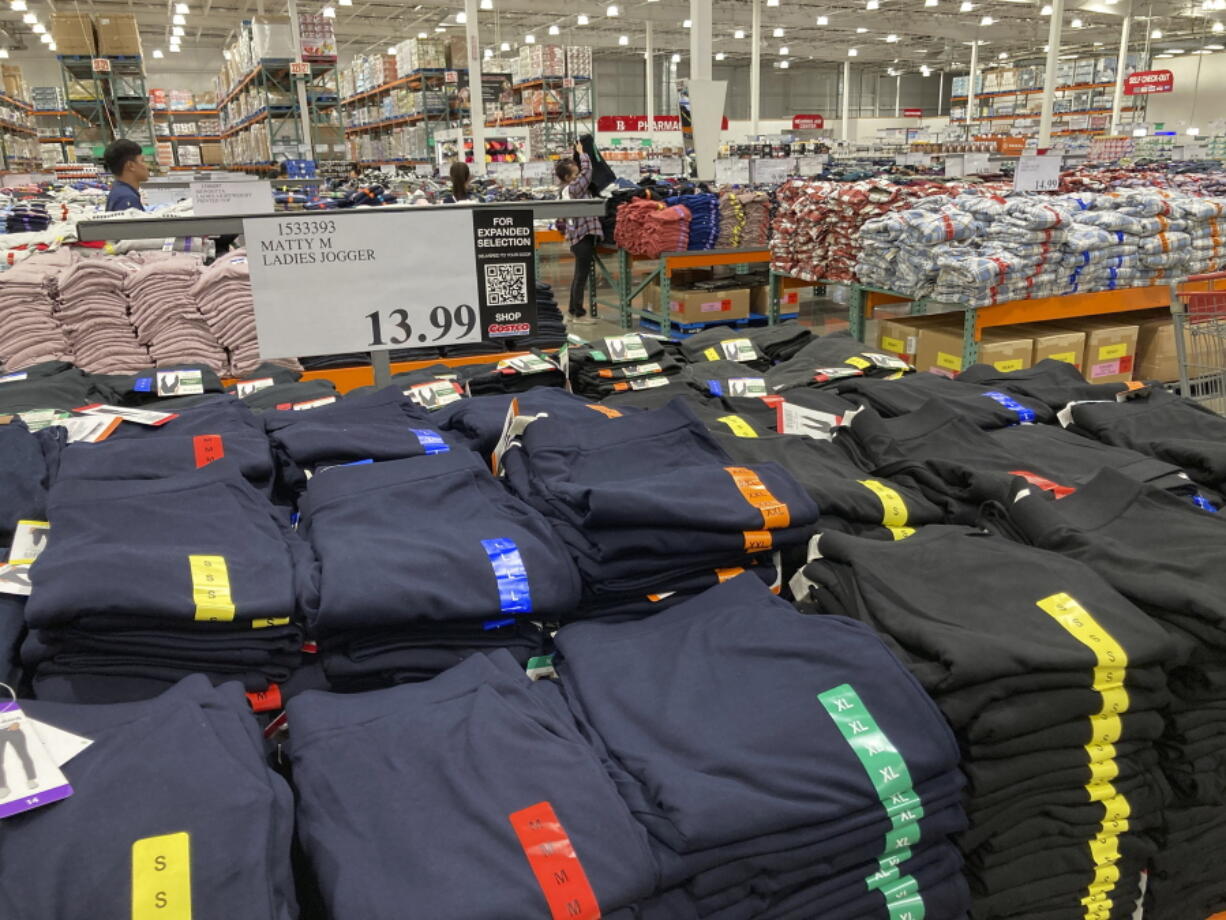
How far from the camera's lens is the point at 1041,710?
1199mm

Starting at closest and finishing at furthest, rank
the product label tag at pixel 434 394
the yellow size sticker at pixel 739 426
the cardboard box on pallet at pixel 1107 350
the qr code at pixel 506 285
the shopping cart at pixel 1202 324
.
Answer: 1. the yellow size sticker at pixel 739 426
2. the product label tag at pixel 434 394
3. the qr code at pixel 506 285
4. the shopping cart at pixel 1202 324
5. the cardboard box on pallet at pixel 1107 350

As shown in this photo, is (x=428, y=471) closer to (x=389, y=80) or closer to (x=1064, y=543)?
(x=1064, y=543)

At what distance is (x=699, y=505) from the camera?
1398 millimetres

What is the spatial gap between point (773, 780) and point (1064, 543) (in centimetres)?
80

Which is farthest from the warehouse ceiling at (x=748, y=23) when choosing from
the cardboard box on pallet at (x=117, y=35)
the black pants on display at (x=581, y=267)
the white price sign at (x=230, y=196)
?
the white price sign at (x=230, y=196)

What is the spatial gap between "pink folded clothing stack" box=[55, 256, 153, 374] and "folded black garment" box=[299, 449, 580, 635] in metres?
2.56

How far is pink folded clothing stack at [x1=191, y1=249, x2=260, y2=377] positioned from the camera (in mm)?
3691

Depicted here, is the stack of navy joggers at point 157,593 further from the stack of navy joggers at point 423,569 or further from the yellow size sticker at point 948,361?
the yellow size sticker at point 948,361

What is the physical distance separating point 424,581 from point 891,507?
89 cm

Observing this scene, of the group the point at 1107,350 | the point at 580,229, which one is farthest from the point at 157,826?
the point at 580,229

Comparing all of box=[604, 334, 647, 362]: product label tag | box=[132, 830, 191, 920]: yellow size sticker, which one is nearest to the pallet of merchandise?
box=[604, 334, 647, 362]: product label tag

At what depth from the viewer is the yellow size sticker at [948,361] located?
518 cm

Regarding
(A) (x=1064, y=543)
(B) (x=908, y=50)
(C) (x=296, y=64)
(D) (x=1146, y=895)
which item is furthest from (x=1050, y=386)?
(B) (x=908, y=50)

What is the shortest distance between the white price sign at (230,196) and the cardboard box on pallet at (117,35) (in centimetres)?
725
